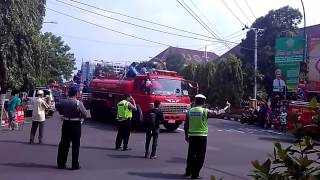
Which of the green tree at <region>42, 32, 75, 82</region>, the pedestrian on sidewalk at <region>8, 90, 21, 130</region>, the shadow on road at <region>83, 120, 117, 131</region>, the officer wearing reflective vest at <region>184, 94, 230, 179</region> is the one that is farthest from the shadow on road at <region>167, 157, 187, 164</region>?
the green tree at <region>42, 32, 75, 82</region>

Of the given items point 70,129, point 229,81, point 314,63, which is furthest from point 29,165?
point 229,81

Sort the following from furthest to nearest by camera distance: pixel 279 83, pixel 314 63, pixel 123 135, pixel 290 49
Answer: pixel 290 49
pixel 279 83
pixel 314 63
pixel 123 135

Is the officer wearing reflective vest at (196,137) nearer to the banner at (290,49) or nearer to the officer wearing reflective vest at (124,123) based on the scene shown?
the officer wearing reflective vest at (124,123)

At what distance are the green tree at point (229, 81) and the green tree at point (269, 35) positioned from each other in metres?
8.06

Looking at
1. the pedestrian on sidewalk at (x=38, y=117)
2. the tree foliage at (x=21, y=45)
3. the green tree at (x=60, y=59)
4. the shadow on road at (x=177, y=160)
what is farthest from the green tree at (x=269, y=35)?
the shadow on road at (x=177, y=160)

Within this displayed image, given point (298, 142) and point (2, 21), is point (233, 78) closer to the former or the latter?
point (2, 21)

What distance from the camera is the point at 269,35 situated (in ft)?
165

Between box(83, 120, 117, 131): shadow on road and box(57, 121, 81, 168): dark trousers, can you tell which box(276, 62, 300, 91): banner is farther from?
box(57, 121, 81, 168): dark trousers

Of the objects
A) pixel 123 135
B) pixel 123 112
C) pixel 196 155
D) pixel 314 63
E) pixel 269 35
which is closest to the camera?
pixel 196 155

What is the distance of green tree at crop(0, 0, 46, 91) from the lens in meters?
20.3

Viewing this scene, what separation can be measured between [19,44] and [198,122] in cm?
1331

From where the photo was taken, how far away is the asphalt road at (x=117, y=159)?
10.1 metres

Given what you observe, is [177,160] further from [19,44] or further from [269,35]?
[269,35]

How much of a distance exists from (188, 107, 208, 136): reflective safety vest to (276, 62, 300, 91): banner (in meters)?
25.9
